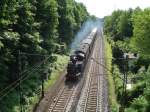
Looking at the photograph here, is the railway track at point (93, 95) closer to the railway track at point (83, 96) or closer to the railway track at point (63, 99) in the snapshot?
the railway track at point (83, 96)

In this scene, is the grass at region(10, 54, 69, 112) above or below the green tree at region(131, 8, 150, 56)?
below

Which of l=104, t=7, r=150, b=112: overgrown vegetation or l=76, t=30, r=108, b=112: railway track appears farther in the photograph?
l=76, t=30, r=108, b=112: railway track

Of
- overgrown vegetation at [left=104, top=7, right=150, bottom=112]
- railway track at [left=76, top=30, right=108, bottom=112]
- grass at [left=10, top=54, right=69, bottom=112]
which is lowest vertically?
railway track at [left=76, top=30, right=108, bottom=112]

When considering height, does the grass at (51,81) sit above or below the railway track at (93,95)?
above

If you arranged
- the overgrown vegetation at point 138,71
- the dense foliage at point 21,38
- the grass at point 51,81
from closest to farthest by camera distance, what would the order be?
the dense foliage at point 21,38 < the overgrown vegetation at point 138,71 < the grass at point 51,81

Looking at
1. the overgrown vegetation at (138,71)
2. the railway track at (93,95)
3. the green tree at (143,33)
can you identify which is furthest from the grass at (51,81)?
the green tree at (143,33)

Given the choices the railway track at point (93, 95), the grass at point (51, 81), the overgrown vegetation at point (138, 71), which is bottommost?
the railway track at point (93, 95)

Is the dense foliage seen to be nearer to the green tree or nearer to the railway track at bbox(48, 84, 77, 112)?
the railway track at bbox(48, 84, 77, 112)

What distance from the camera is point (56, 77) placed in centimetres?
5922

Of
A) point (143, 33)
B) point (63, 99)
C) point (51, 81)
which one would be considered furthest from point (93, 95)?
point (143, 33)

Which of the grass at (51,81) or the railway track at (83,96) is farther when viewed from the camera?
the railway track at (83,96)

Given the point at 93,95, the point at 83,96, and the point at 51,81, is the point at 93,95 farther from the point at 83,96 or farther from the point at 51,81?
the point at 51,81

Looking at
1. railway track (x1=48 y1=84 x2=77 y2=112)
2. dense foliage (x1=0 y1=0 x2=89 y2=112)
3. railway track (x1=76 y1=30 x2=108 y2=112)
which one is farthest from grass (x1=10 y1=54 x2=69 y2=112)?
railway track (x1=76 y1=30 x2=108 y2=112)

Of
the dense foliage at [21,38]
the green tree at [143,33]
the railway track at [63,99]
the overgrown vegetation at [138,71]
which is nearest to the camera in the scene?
the dense foliage at [21,38]
